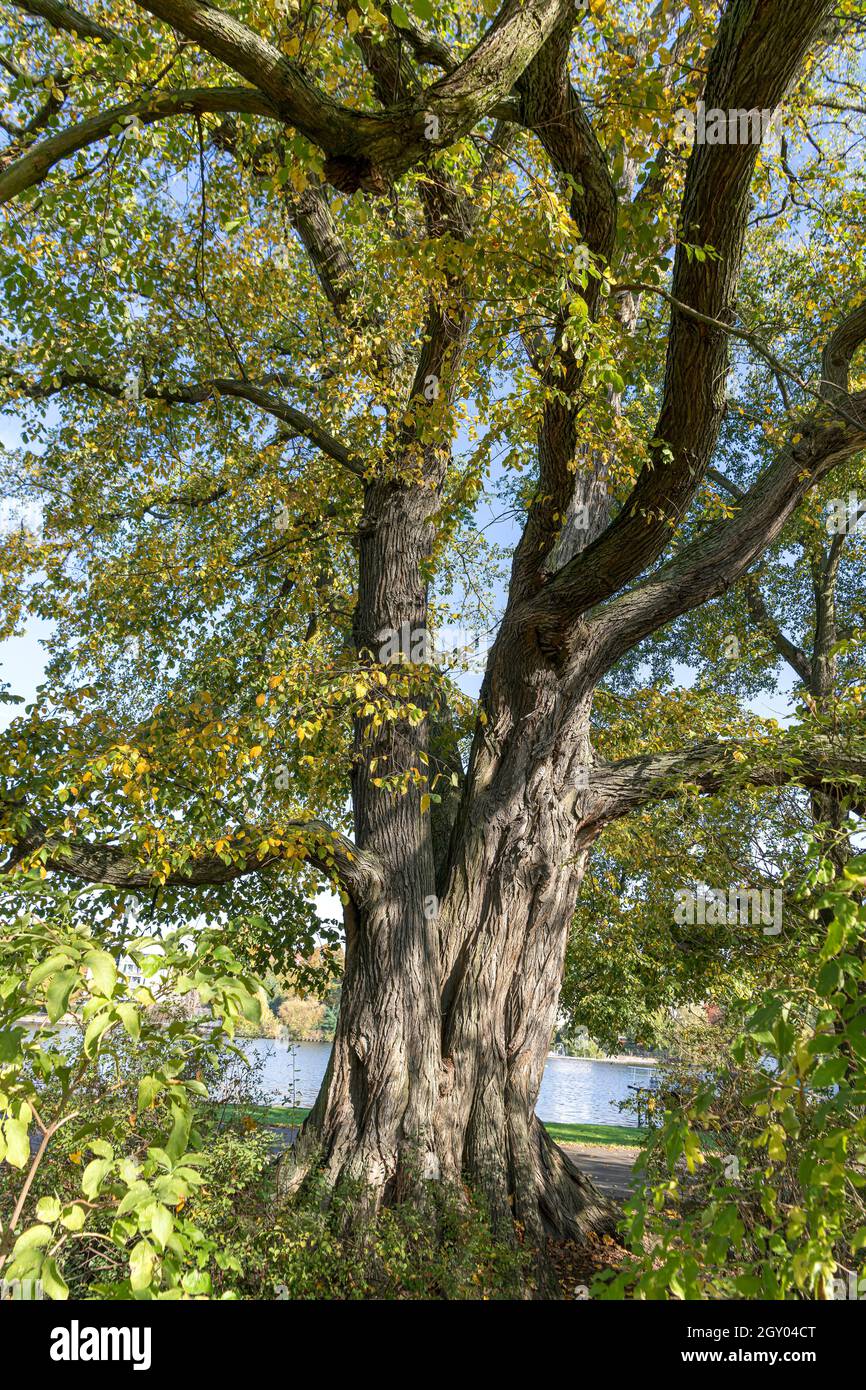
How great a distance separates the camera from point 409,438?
673cm

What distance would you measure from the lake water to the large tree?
1516 mm

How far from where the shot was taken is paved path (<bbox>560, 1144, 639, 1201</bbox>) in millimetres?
9320

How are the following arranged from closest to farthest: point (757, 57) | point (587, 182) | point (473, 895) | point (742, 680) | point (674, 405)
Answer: point (757, 57)
point (587, 182)
point (674, 405)
point (473, 895)
point (742, 680)

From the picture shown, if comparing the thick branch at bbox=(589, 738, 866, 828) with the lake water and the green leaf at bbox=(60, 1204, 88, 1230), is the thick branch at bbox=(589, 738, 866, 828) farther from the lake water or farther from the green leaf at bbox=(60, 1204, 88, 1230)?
the green leaf at bbox=(60, 1204, 88, 1230)

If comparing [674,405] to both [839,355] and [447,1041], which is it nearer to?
[839,355]

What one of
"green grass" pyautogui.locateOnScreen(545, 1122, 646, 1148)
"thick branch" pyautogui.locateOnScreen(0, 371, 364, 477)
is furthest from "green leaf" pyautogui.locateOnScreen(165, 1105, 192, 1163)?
"green grass" pyautogui.locateOnScreen(545, 1122, 646, 1148)

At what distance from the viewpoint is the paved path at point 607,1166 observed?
30.6ft

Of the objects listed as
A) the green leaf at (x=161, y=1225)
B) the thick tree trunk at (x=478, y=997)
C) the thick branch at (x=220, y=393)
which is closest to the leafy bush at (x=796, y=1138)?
the green leaf at (x=161, y=1225)

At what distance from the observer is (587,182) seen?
13.6 feet

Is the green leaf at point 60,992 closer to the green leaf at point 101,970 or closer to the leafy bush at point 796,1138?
the green leaf at point 101,970

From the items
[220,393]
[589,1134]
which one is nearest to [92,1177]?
[220,393]

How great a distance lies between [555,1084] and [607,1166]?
1823cm
